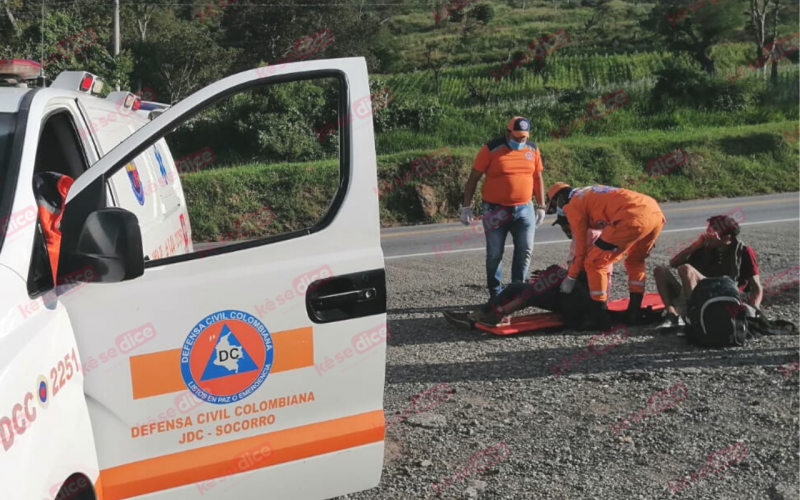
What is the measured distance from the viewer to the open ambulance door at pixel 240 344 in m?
2.63

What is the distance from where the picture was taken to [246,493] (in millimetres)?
2816

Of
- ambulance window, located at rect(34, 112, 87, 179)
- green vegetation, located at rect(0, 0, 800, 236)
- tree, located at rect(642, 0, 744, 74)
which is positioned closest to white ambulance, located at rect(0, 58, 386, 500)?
ambulance window, located at rect(34, 112, 87, 179)

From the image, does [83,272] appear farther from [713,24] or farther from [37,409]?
[713,24]

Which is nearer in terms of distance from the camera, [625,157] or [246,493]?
[246,493]

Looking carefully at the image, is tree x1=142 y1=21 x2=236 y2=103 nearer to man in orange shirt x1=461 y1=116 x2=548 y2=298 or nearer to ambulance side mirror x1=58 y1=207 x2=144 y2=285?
man in orange shirt x1=461 y1=116 x2=548 y2=298

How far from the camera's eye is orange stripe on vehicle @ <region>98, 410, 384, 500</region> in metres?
2.68

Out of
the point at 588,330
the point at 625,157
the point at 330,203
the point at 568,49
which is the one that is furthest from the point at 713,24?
the point at 330,203

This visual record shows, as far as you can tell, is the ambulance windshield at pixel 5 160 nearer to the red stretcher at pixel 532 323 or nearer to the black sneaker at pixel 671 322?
the red stretcher at pixel 532 323

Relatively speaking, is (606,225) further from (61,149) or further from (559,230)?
(559,230)

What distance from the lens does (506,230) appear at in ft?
24.4

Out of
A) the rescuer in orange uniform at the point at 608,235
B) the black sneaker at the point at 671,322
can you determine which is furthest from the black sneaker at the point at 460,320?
the black sneaker at the point at 671,322

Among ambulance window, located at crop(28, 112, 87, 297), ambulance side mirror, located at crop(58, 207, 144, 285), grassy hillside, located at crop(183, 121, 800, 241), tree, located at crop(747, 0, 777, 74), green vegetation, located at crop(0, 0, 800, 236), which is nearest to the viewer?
ambulance side mirror, located at crop(58, 207, 144, 285)

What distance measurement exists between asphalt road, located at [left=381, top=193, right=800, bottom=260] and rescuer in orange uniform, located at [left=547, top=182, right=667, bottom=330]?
4578mm

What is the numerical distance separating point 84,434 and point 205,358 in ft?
1.46
